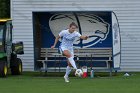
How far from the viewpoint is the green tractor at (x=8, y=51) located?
22.4 m

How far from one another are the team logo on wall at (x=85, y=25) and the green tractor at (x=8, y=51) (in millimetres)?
1761

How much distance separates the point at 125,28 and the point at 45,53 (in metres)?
4.29

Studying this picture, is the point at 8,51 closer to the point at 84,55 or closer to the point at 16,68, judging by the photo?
the point at 16,68

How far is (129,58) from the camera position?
26.9 m

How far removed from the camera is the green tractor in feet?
73.6

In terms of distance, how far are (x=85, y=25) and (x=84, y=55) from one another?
1.66 metres

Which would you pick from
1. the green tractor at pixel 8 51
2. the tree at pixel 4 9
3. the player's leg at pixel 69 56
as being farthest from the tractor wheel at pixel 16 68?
the tree at pixel 4 9

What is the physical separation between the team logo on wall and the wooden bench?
Result: 0.95 m

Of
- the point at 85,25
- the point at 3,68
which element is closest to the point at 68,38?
the point at 3,68

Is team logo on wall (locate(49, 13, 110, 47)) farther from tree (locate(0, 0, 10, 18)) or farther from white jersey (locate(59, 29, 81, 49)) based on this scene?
tree (locate(0, 0, 10, 18))

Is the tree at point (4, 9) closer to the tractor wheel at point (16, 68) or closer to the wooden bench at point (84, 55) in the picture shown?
the wooden bench at point (84, 55)

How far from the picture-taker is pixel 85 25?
25.4 meters
